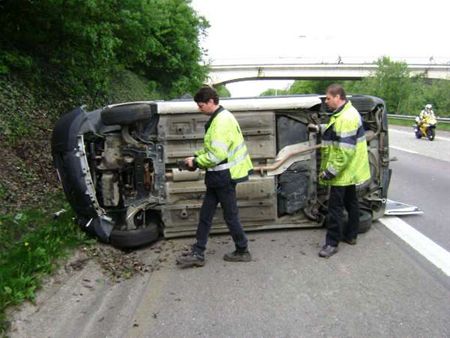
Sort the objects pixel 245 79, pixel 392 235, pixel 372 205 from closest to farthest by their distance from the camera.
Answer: pixel 392 235, pixel 372 205, pixel 245 79

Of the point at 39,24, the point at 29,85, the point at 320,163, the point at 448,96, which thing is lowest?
the point at 448,96

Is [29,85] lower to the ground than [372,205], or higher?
higher

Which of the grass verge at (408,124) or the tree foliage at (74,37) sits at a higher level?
the tree foliage at (74,37)

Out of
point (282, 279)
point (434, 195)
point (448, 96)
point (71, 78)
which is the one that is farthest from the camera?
point (448, 96)

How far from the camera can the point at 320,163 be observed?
5.73 m

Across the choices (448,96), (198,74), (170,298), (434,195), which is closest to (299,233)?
(170,298)

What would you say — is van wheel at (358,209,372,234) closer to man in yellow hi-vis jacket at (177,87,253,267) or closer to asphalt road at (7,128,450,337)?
asphalt road at (7,128,450,337)

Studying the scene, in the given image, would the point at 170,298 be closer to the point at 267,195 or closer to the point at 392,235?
the point at 267,195

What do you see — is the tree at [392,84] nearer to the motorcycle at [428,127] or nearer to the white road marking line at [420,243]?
the motorcycle at [428,127]

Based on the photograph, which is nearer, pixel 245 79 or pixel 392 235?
pixel 392 235

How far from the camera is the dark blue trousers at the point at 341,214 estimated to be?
4949 millimetres

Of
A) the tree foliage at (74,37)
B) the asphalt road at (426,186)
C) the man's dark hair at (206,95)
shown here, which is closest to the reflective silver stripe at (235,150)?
the man's dark hair at (206,95)

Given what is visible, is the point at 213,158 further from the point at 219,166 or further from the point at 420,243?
the point at 420,243

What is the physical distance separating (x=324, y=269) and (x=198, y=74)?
2063cm
